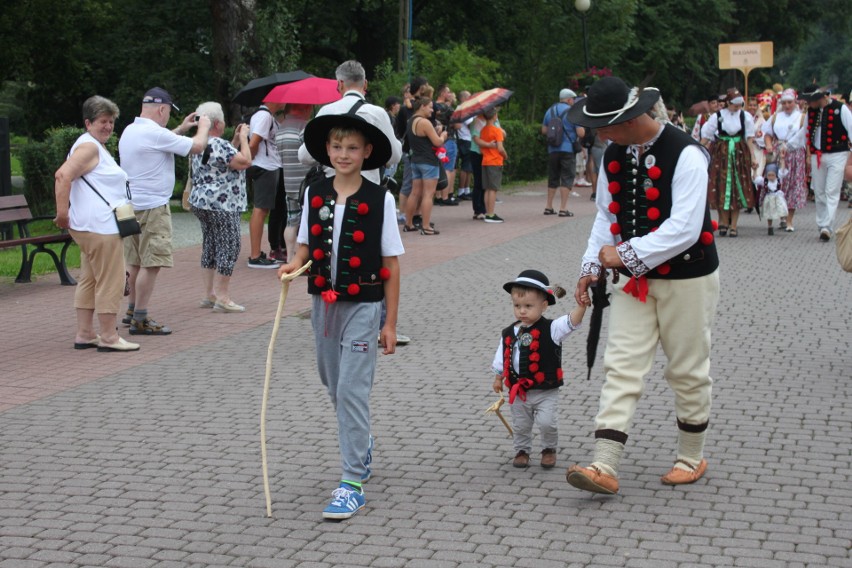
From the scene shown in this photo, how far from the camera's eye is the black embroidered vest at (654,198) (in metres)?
5.05

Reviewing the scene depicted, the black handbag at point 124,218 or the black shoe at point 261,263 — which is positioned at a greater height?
the black handbag at point 124,218

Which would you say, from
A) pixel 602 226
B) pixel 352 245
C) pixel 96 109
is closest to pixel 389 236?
pixel 352 245

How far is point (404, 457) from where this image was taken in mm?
5941

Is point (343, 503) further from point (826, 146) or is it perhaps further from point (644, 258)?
point (826, 146)

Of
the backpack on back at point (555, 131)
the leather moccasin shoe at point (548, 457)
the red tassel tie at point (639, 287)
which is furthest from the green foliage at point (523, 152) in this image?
the red tassel tie at point (639, 287)

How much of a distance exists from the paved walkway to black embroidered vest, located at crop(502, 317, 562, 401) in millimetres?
432

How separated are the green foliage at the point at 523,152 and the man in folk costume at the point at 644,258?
18801 mm

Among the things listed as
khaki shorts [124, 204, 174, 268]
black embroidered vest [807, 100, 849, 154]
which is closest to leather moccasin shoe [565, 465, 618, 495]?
khaki shorts [124, 204, 174, 268]

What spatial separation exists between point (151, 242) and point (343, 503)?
466cm

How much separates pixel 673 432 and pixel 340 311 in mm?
2156

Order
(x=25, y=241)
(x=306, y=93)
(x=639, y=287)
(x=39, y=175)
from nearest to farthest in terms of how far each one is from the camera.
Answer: (x=639, y=287) < (x=306, y=93) < (x=25, y=241) < (x=39, y=175)

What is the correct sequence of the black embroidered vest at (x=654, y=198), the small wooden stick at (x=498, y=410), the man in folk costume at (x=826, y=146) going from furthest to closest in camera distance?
the man in folk costume at (x=826, y=146)
the small wooden stick at (x=498, y=410)
the black embroidered vest at (x=654, y=198)

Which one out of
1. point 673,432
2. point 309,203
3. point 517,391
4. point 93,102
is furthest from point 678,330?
point 93,102

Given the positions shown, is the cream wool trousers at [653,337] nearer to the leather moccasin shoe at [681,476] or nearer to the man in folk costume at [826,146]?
the leather moccasin shoe at [681,476]
